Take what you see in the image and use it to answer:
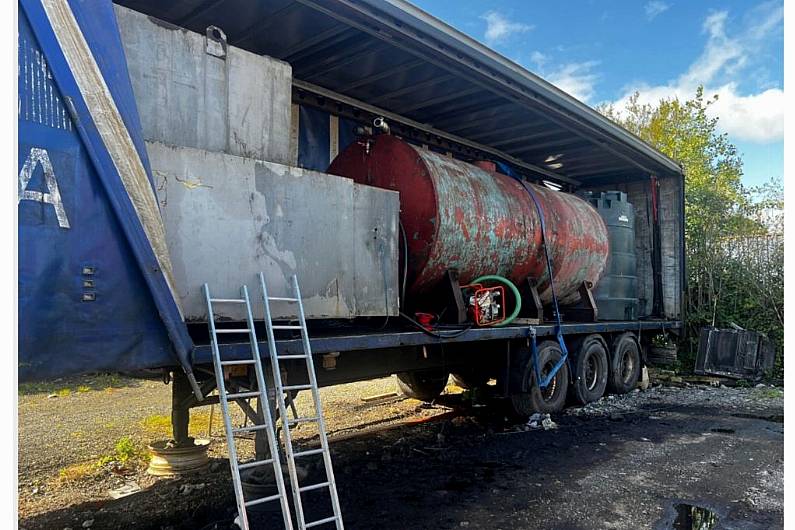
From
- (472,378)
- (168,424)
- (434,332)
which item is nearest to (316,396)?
(434,332)

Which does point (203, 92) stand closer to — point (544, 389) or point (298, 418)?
point (298, 418)

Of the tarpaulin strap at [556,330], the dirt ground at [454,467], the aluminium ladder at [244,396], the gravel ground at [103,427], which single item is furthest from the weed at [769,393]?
the aluminium ladder at [244,396]

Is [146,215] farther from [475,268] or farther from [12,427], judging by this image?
[475,268]

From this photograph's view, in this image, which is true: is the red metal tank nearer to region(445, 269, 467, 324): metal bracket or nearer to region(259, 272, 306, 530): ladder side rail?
region(445, 269, 467, 324): metal bracket

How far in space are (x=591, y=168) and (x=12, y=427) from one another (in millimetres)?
10299

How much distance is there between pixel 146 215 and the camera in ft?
10.4

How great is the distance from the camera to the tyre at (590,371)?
315 inches

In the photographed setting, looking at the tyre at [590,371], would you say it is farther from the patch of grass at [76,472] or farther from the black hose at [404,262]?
the patch of grass at [76,472]

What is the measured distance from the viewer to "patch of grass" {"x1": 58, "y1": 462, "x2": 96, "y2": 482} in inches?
189

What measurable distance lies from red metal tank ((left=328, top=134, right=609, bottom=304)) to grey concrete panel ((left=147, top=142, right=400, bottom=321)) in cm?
62

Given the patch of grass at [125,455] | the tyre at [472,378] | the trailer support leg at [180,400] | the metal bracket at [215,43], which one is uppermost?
the metal bracket at [215,43]

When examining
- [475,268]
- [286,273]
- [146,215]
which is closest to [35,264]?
[146,215]

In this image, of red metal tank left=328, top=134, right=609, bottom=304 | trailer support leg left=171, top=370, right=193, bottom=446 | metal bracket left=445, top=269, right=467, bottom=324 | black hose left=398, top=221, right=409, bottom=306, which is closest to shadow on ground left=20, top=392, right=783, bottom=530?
trailer support leg left=171, top=370, right=193, bottom=446

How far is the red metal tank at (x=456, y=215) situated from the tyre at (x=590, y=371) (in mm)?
1130
